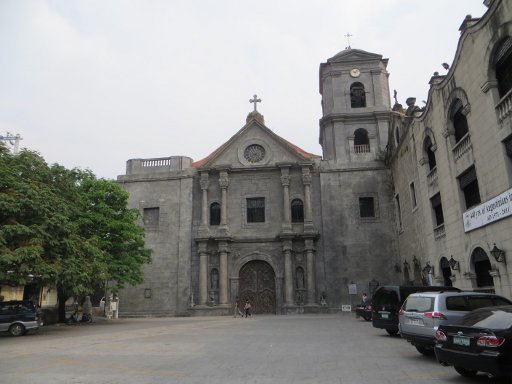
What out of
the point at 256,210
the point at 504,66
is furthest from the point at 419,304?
the point at 256,210

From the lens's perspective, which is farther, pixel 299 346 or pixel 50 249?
pixel 50 249

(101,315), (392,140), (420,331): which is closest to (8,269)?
(420,331)

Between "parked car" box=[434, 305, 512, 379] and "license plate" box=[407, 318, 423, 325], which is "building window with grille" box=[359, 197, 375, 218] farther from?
"parked car" box=[434, 305, 512, 379]

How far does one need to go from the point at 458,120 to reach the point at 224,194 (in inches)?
719

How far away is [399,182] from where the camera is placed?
95.0 feet

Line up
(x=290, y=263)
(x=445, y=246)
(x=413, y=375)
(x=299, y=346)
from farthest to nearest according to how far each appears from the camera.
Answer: (x=290, y=263), (x=445, y=246), (x=299, y=346), (x=413, y=375)

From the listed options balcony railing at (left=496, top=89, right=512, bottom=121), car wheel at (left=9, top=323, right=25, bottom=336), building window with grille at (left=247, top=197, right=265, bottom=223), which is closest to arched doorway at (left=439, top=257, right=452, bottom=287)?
balcony railing at (left=496, top=89, right=512, bottom=121)

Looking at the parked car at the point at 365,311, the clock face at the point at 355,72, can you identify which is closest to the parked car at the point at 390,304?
the parked car at the point at 365,311

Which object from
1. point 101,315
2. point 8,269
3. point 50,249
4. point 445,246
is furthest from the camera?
point 101,315

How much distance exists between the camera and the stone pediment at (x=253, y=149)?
33875 mm

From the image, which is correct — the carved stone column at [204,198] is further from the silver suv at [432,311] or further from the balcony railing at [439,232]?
the silver suv at [432,311]

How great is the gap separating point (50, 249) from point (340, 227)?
65.0ft

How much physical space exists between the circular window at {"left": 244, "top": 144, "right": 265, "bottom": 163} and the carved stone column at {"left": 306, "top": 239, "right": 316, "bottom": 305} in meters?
7.67

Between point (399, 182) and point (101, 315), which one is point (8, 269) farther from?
point (399, 182)
